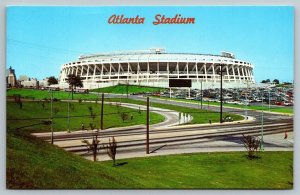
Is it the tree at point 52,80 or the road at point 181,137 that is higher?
the tree at point 52,80

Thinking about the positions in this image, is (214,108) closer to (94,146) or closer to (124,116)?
(124,116)

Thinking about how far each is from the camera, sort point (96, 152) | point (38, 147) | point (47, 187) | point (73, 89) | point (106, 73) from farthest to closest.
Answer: point (106, 73), point (73, 89), point (96, 152), point (38, 147), point (47, 187)

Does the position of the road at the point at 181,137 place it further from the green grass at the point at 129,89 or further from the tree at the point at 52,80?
the tree at the point at 52,80

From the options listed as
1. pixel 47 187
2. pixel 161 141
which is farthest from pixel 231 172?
pixel 47 187

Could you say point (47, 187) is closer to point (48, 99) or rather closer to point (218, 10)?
point (48, 99)

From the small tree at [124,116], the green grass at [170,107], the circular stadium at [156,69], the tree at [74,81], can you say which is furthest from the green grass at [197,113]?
the tree at [74,81]

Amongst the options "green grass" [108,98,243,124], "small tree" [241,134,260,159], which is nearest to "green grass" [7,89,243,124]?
"green grass" [108,98,243,124]

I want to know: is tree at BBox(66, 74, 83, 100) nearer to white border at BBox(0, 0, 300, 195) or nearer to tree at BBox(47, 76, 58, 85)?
tree at BBox(47, 76, 58, 85)
